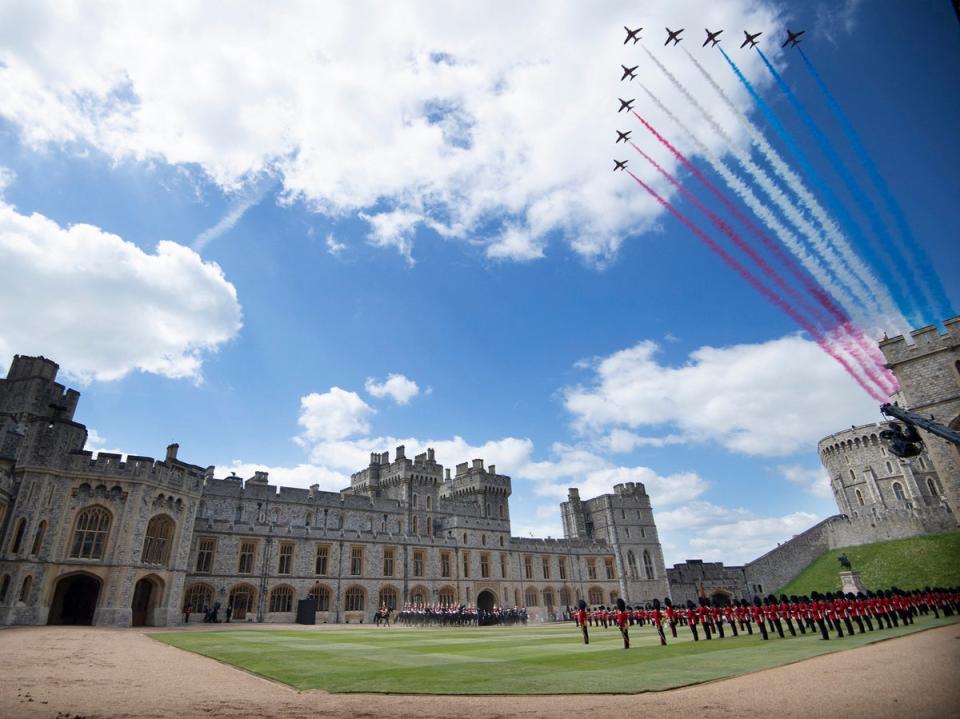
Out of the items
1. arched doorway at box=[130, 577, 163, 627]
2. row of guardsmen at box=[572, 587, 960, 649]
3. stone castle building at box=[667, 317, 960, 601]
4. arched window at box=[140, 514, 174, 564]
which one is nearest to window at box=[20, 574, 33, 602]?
arched window at box=[140, 514, 174, 564]

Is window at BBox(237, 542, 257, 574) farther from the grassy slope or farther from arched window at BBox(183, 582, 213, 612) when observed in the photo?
the grassy slope

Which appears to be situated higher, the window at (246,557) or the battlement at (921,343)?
the battlement at (921,343)

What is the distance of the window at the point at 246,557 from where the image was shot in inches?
1379

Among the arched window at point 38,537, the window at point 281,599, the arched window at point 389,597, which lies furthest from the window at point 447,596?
the arched window at point 38,537

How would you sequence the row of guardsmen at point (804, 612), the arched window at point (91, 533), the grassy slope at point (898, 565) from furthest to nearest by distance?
the grassy slope at point (898, 565) → the arched window at point (91, 533) → the row of guardsmen at point (804, 612)

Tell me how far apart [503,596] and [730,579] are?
24166mm

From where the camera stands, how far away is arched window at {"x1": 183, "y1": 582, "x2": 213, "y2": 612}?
107ft

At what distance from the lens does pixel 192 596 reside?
3288 cm

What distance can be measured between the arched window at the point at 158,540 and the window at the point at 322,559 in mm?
12066

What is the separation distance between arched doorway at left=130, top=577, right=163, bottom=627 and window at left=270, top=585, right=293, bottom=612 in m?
9.07

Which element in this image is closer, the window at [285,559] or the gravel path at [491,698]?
the gravel path at [491,698]

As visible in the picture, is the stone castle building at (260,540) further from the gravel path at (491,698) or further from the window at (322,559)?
the gravel path at (491,698)

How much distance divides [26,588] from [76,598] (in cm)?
428

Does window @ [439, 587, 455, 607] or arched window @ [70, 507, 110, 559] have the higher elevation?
arched window @ [70, 507, 110, 559]
